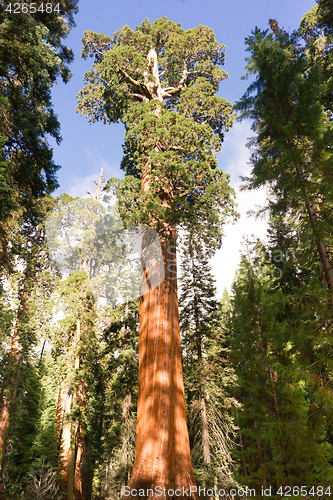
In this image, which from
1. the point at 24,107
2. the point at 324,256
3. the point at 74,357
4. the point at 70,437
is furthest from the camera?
the point at 74,357

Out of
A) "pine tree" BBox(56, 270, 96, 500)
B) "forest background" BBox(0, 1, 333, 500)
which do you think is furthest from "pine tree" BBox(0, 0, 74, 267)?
"pine tree" BBox(56, 270, 96, 500)

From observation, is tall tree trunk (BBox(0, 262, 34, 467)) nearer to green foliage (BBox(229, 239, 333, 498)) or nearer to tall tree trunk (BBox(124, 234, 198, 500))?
green foliage (BBox(229, 239, 333, 498))

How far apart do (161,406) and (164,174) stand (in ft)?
14.1

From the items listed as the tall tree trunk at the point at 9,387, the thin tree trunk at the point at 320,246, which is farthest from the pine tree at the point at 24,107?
the tall tree trunk at the point at 9,387

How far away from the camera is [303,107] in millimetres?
5445

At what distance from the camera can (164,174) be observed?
5.99 metres

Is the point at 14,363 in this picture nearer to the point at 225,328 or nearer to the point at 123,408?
the point at 123,408

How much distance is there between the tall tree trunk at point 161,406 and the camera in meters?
3.89

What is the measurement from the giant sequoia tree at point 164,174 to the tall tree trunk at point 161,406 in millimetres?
13

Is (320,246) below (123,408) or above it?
above

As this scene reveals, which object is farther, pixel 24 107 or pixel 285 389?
pixel 24 107

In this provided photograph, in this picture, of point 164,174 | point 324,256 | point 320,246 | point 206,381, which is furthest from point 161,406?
point 206,381

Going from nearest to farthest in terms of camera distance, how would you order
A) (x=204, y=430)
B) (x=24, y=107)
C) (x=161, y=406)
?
(x=161, y=406)
(x=24, y=107)
(x=204, y=430)

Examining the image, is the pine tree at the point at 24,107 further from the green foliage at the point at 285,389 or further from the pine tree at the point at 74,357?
the green foliage at the point at 285,389
